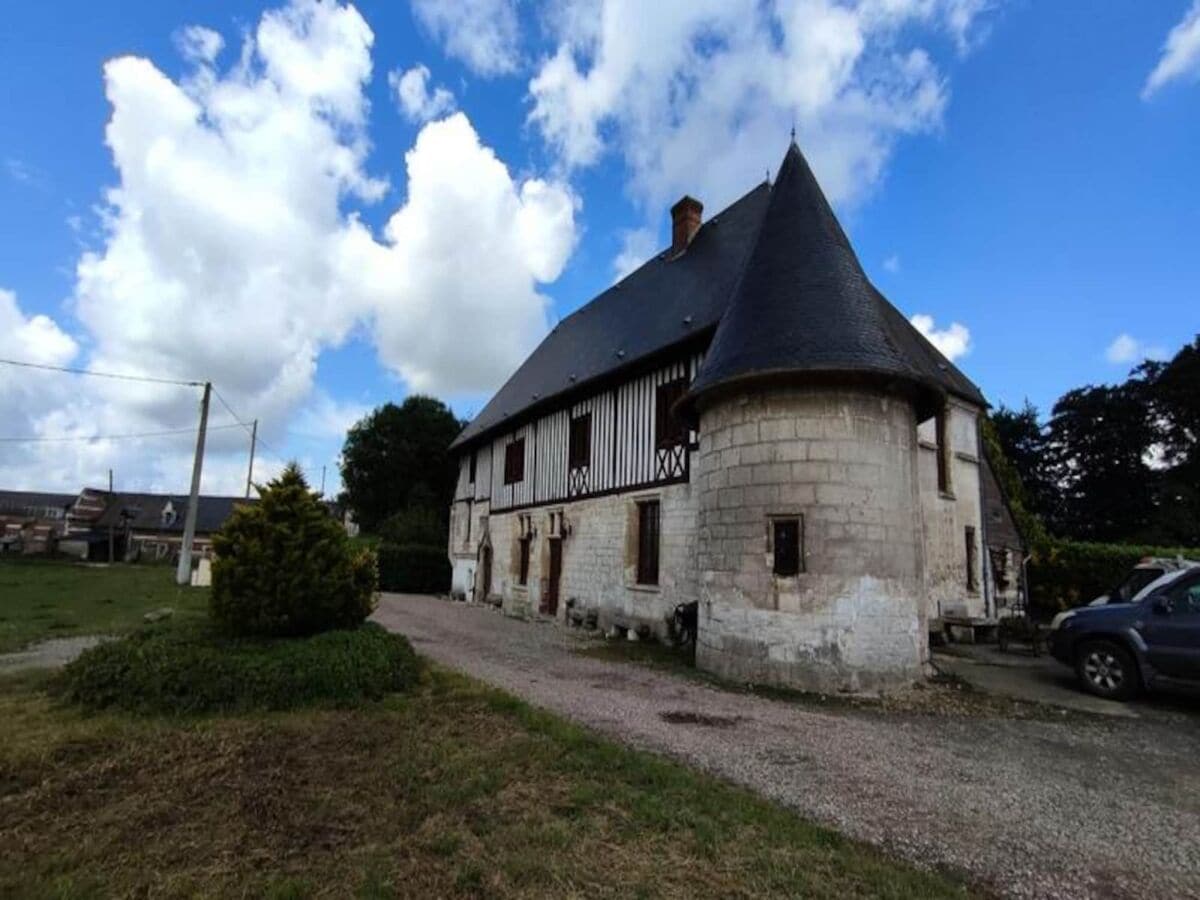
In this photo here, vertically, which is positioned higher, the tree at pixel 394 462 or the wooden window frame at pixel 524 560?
the tree at pixel 394 462

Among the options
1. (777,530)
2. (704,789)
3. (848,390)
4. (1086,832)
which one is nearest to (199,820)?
(704,789)

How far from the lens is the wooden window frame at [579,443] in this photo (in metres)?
12.8

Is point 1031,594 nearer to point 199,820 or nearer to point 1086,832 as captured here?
point 1086,832

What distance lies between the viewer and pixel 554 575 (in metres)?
13.6

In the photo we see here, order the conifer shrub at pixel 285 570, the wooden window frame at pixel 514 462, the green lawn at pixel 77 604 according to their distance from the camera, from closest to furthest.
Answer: the conifer shrub at pixel 285 570 < the green lawn at pixel 77 604 < the wooden window frame at pixel 514 462

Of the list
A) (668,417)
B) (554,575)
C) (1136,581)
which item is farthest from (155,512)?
(1136,581)

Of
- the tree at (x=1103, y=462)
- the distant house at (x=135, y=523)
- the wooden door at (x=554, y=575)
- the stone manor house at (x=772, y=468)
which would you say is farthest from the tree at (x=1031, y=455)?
the distant house at (x=135, y=523)

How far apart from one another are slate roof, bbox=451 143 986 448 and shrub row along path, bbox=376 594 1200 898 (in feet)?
11.1

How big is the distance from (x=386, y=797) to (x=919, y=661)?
18.6 feet

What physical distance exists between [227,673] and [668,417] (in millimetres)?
7230

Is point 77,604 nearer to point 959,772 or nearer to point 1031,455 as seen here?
point 959,772

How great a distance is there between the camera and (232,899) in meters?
2.31

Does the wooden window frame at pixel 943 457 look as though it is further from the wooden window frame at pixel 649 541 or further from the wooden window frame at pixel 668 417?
the wooden window frame at pixel 649 541

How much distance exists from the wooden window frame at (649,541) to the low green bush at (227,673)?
550 centimetres
